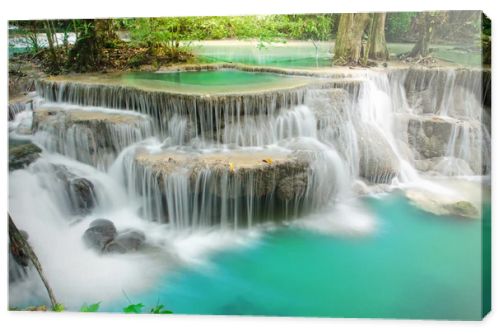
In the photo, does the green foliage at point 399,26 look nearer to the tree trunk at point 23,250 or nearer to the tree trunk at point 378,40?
the tree trunk at point 378,40

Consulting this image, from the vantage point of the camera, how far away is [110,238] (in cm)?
441

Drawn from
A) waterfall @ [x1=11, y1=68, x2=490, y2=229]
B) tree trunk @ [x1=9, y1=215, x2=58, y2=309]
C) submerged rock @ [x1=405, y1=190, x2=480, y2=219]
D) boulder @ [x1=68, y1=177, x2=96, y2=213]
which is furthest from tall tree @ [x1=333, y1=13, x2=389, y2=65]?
tree trunk @ [x1=9, y1=215, x2=58, y2=309]

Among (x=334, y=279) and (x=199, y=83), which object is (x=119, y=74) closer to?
(x=199, y=83)

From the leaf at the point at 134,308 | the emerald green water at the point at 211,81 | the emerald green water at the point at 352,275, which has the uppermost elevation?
the emerald green water at the point at 211,81

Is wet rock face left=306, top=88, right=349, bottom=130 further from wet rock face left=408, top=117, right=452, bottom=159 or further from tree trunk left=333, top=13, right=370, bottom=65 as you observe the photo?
wet rock face left=408, top=117, right=452, bottom=159

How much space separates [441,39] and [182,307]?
94.6 inches

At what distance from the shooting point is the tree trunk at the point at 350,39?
4215mm

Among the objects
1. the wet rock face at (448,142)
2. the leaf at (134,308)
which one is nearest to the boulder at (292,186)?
the wet rock face at (448,142)

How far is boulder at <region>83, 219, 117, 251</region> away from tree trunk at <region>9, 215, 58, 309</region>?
40 centimetres

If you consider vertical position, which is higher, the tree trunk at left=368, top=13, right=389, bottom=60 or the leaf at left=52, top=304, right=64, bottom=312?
the tree trunk at left=368, top=13, right=389, bottom=60

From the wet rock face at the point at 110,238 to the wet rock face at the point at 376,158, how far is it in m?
1.57

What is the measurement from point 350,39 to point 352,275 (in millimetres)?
1544

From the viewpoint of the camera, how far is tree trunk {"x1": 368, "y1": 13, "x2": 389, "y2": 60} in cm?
418

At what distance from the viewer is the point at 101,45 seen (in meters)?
4.55
